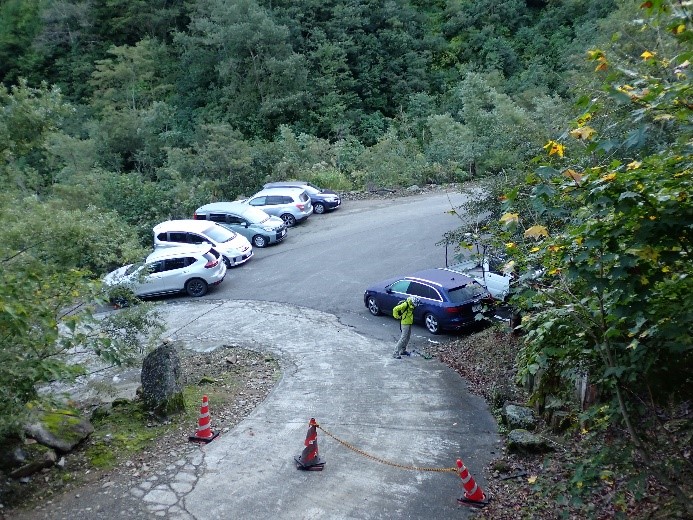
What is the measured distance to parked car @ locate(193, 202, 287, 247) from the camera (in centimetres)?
2406

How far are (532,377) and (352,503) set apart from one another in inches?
171

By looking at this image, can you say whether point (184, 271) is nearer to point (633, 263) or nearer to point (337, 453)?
point (337, 453)

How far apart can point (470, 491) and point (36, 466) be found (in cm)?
602

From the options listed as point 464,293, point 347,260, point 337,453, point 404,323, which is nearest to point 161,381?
point 337,453

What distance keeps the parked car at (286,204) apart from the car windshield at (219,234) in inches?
153

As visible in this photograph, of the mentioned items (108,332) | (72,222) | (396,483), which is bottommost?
(396,483)

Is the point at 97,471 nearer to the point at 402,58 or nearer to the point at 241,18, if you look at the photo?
the point at 241,18

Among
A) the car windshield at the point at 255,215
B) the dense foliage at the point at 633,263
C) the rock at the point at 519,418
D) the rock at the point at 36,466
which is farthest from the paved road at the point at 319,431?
the car windshield at the point at 255,215

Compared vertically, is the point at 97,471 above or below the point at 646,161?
below

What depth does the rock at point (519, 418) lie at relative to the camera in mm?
10211

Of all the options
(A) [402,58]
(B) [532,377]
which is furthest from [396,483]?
(A) [402,58]

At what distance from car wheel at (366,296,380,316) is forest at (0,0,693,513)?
9.33 feet

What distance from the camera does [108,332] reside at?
36.8ft

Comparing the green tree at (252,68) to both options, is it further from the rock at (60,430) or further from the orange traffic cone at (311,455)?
the orange traffic cone at (311,455)
